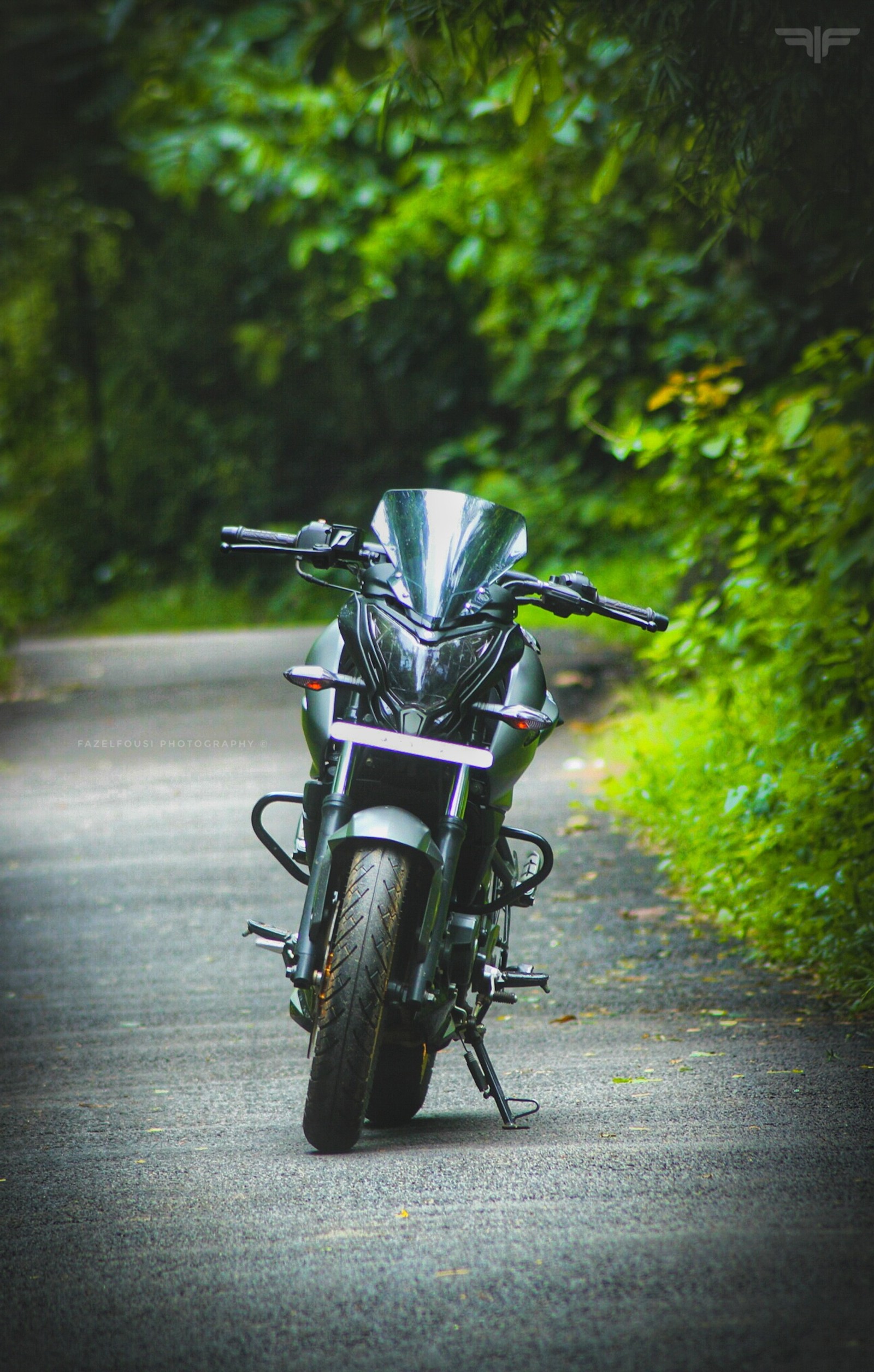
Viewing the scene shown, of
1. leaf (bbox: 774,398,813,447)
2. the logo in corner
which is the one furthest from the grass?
the logo in corner

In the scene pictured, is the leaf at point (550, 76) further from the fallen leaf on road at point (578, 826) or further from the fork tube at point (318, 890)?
the fallen leaf on road at point (578, 826)

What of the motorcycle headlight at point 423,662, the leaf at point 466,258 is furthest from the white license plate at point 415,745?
the leaf at point 466,258

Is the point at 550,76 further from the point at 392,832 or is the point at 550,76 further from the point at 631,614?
the point at 392,832

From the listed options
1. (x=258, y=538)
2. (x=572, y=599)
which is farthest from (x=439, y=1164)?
(x=258, y=538)

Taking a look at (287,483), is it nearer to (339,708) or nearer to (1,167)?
(1,167)

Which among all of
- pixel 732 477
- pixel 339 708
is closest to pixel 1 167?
pixel 732 477

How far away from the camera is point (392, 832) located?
4.02m

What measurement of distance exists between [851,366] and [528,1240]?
14.4 ft

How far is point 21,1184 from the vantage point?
403cm

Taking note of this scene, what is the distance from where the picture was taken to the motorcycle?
4.01 m

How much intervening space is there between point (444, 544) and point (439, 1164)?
1.58 metres

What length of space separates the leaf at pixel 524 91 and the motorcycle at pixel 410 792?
6.07 feet

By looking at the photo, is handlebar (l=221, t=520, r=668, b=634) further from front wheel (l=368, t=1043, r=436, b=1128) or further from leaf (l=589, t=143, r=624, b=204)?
leaf (l=589, t=143, r=624, b=204)

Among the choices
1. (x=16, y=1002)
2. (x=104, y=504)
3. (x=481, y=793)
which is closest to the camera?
(x=481, y=793)
